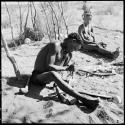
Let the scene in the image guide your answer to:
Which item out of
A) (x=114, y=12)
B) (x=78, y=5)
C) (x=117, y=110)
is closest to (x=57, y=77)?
(x=117, y=110)

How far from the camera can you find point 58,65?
4645mm

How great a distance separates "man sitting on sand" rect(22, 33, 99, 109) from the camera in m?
4.22

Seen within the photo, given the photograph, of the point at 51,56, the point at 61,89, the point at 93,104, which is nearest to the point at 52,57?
the point at 51,56

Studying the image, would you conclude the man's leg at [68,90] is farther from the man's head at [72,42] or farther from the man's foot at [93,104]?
the man's head at [72,42]

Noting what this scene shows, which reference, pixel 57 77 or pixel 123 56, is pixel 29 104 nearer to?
pixel 57 77

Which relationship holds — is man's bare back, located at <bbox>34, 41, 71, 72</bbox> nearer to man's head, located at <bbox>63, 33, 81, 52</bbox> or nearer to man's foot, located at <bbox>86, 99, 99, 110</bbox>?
man's head, located at <bbox>63, 33, 81, 52</bbox>

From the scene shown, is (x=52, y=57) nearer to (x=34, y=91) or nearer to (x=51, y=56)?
(x=51, y=56)

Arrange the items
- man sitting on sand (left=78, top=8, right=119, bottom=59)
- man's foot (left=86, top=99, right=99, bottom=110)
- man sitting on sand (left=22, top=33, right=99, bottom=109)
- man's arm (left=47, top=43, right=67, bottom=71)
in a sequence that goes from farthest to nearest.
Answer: man sitting on sand (left=78, top=8, right=119, bottom=59)
man's arm (left=47, top=43, right=67, bottom=71)
man sitting on sand (left=22, top=33, right=99, bottom=109)
man's foot (left=86, top=99, right=99, bottom=110)

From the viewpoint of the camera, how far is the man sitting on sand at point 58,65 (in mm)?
4219

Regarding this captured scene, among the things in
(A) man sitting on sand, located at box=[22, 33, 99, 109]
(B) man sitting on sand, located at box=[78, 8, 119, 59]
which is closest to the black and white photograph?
(A) man sitting on sand, located at box=[22, 33, 99, 109]

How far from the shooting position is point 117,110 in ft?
14.1

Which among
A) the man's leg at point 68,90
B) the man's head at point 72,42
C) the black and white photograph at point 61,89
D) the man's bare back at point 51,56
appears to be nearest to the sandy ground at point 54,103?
the black and white photograph at point 61,89

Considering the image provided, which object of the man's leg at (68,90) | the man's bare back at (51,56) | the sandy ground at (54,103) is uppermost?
the man's bare back at (51,56)

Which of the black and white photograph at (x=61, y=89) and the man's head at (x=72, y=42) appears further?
the man's head at (x=72, y=42)
